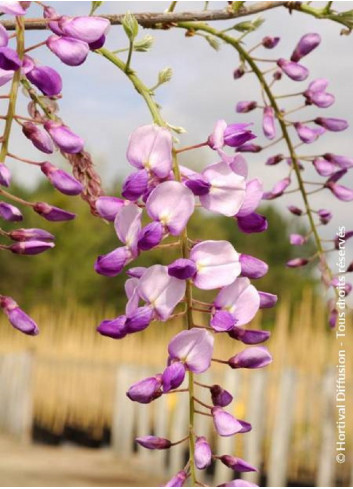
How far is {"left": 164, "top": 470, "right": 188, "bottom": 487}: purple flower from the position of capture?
Answer: 646mm

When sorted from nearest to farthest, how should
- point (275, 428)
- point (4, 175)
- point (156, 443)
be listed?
point (4, 175), point (156, 443), point (275, 428)

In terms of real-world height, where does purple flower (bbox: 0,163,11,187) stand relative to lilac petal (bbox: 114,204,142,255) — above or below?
above

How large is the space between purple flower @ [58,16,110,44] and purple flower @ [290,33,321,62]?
0.55 meters

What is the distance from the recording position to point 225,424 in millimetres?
658

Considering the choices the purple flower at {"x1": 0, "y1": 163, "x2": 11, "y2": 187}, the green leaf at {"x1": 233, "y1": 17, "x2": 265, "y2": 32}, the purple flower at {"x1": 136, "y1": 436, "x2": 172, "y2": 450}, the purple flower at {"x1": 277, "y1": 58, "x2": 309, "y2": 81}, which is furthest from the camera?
the purple flower at {"x1": 277, "y1": 58, "x2": 309, "y2": 81}

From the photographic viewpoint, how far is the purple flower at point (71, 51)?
2.00ft

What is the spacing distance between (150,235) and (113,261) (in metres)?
0.04

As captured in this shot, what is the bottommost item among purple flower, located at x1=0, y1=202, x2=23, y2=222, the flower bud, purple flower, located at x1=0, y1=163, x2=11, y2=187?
the flower bud

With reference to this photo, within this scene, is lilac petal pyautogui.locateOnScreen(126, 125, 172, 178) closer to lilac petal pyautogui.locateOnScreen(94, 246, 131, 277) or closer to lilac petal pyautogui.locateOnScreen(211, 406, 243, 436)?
lilac petal pyautogui.locateOnScreen(94, 246, 131, 277)

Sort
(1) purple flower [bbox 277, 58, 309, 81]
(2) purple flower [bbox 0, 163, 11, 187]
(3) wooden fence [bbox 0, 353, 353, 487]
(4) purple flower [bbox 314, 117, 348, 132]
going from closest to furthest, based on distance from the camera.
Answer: (2) purple flower [bbox 0, 163, 11, 187] → (1) purple flower [bbox 277, 58, 309, 81] → (4) purple flower [bbox 314, 117, 348, 132] → (3) wooden fence [bbox 0, 353, 353, 487]

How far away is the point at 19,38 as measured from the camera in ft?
2.03

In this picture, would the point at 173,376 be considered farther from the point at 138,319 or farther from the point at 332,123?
the point at 332,123

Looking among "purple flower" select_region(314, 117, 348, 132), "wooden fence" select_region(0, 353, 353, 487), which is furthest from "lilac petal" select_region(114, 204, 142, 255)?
"wooden fence" select_region(0, 353, 353, 487)

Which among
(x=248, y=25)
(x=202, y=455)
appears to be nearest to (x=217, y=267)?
(x=202, y=455)
